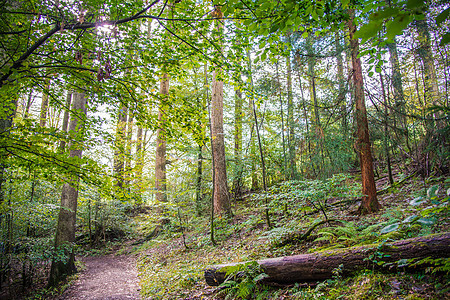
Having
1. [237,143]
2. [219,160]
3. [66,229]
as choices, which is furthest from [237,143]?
[66,229]

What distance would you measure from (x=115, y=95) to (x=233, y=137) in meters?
9.81

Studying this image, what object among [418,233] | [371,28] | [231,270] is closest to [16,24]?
[371,28]

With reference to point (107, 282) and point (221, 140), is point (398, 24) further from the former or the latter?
point (107, 282)

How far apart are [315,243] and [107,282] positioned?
20.0 ft

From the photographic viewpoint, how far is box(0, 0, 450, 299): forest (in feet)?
8.45

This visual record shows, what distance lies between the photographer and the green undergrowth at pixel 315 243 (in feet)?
7.64

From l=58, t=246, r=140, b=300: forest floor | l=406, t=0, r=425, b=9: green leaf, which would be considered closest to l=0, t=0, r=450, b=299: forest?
l=406, t=0, r=425, b=9: green leaf

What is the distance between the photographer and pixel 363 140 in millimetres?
5246

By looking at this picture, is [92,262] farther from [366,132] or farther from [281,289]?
[366,132]

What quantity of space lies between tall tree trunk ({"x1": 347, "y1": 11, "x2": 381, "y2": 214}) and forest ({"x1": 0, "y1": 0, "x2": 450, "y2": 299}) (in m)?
0.03

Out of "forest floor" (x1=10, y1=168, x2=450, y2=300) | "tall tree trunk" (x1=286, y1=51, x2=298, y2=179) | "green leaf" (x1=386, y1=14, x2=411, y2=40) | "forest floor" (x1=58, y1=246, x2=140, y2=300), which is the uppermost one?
"tall tree trunk" (x1=286, y1=51, x2=298, y2=179)

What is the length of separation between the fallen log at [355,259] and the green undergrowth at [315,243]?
8 cm

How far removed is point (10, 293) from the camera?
5516 mm

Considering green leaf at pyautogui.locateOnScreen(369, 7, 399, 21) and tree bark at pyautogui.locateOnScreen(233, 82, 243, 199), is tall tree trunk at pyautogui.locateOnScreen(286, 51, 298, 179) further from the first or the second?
green leaf at pyautogui.locateOnScreen(369, 7, 399, 21)
